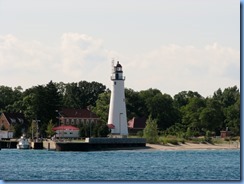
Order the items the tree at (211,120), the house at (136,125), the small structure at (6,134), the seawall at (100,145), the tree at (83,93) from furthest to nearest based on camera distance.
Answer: the tree at (83,93) → the house at (136,125) → the tree at (211,120) → the small structure at (6,134) → the seawall at (100,145)

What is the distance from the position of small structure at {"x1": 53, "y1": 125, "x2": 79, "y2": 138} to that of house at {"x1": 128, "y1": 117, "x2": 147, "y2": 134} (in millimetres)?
13729

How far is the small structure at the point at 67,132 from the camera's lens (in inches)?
3270

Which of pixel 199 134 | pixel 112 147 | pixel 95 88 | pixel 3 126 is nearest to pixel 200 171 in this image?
pixel 112 147

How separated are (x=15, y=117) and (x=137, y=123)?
14234 mm

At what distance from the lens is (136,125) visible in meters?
97.8

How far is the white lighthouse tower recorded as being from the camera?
77375 mm

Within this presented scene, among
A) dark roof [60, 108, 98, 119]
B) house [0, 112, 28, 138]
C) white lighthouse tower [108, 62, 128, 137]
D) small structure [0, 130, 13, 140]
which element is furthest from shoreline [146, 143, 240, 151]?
house [0, 112, 28, 138]

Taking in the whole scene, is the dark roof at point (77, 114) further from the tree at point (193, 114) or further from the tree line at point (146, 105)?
the tree at point (193, 114)

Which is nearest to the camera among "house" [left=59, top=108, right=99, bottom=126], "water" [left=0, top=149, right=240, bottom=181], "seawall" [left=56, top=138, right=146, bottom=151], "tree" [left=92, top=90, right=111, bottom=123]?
"water" [left=0, top=149, right=240, bottom=181]

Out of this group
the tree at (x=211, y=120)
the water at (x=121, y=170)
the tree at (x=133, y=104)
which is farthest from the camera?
the tree at (x=133, y=104)

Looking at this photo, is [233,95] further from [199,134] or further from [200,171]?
[200,171]

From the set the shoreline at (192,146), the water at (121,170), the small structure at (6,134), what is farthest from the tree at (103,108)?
the water at (121,170)

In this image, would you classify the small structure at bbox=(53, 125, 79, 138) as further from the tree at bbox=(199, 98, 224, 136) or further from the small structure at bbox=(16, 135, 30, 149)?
the tree at bbox=(199, 98, 224, 136)

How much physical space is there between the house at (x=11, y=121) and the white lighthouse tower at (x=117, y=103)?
57.1 ft
